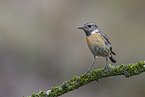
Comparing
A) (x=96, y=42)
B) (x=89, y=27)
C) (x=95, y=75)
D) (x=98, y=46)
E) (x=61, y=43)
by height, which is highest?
(x=61, y=43)

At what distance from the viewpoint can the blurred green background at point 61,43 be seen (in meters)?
11.1

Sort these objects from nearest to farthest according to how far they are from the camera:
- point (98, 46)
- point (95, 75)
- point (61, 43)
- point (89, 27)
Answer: point (95, 75), point (98, 46), point (89, 27), point (61, 43)

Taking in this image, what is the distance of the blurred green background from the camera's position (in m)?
11.1

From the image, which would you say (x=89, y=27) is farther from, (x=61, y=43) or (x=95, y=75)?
(x=61, y=43)

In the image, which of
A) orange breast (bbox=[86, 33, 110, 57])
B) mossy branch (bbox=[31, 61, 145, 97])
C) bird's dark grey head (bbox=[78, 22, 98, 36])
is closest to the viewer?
mossy branch (bbox=[31, 61, 145, 97])

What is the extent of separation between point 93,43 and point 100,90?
18.2 ft

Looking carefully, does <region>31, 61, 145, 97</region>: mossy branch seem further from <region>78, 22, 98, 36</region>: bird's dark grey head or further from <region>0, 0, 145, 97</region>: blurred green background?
<region>0, 0, 145, 97</region>: blurred green background

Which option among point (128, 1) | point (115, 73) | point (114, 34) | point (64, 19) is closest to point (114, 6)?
point (128, 1)

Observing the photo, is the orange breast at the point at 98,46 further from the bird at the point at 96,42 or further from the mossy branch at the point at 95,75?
the mossy branch at the point at 95,75

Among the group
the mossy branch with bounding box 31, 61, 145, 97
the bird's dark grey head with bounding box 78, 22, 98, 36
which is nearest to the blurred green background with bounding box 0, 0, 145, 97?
A: the bird's dark grey head with bounding box 78, 22, 98, 36

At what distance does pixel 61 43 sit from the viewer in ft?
39.6

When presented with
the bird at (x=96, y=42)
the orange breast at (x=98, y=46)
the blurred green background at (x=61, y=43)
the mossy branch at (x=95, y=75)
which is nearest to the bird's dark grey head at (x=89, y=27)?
the bird at (x=96, y=42)

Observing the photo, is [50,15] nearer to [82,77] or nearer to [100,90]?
[100,90]

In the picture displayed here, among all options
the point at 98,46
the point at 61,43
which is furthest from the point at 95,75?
the point at 61,43
